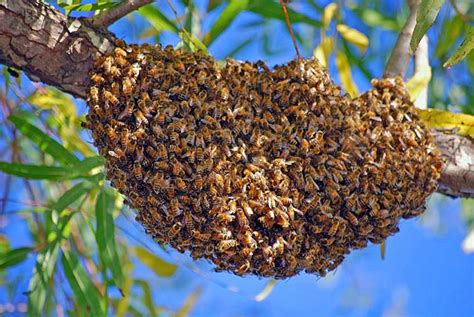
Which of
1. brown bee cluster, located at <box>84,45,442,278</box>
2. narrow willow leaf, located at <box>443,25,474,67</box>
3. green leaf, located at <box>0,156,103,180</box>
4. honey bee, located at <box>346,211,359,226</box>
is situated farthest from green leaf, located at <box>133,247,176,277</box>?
narrow willow leaf, located at <box>443,25,474,67</box>

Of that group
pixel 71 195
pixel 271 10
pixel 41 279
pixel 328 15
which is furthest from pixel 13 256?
pixel 328 15

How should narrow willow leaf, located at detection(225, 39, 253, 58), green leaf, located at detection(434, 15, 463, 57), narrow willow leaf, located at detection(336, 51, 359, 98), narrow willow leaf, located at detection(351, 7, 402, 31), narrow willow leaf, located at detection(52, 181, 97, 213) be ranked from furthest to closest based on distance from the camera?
narrow willow leaf, located at detection(351, 7, 402, 31) < narrow willow leaf, located at detection(225, 39, 253, 58) < green leaf, located at detection(434, 15, 463, 57) < narrow willow leaf, located at detection(336, 51, 359, 98) < narrow willow leaf, located at detection(52, 181, 97, 213)

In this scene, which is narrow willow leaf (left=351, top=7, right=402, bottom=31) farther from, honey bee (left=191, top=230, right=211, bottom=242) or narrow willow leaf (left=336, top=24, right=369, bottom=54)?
honey bee (left=191, top=230, right=211, bottom=242)

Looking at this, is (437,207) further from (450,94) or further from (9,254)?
(9,254)

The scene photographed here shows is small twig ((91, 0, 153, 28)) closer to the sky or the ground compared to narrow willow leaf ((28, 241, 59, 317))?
closer to the sky

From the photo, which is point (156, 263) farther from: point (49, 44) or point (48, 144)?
point (49, 44)

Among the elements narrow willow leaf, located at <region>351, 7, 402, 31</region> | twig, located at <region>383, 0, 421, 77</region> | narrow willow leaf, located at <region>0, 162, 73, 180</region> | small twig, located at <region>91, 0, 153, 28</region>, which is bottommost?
narrow willow leaf, located at <region>0, 162, 73, 180</region>

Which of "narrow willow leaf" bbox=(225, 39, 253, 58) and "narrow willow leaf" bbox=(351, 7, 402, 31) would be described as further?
"narrow willow leaf" bbox=(351, 7, 402, 31)
